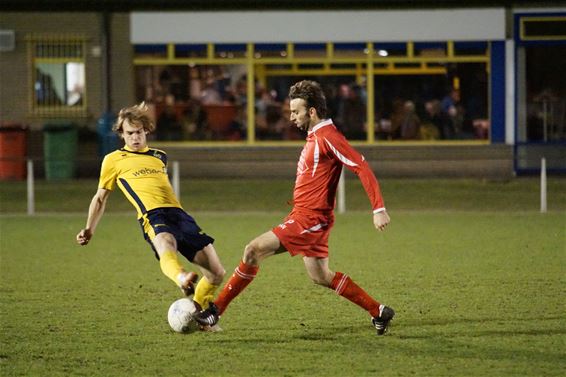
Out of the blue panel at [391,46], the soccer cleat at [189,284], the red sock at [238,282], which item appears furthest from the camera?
the blue panel at [391,46]

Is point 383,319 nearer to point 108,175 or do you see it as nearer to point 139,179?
point 139,179

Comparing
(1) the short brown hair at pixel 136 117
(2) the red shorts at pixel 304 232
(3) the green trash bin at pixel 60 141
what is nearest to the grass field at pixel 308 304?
(2) the red shorts at pixel 304 232

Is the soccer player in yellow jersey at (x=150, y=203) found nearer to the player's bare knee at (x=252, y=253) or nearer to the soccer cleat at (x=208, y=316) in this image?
the soccer cleat at (x=208, y=316)

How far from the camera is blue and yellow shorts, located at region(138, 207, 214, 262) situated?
28.8 feet

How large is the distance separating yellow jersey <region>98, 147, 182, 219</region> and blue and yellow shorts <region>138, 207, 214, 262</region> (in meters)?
0.06

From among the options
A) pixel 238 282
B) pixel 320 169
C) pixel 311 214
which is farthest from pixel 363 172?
pixel 238 282

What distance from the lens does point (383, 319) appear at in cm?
876

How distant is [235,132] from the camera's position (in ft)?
90.9

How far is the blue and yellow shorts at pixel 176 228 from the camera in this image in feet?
28.8

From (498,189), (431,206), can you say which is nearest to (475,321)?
(431,206)

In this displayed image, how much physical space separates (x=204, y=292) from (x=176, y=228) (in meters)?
0.53

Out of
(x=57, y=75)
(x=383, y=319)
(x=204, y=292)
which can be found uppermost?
(x=57, y=75)

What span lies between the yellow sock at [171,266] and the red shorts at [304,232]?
2.42ft

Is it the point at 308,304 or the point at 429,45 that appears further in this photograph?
the point at 429,45
